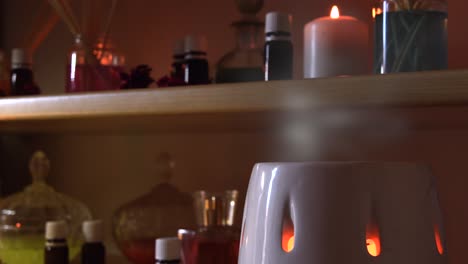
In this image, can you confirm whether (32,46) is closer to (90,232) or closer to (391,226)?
(90,232)

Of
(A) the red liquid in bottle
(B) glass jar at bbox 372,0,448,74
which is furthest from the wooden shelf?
(A) the red liquid in bottle

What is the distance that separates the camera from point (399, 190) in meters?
0.56

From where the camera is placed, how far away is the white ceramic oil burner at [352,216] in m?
0.55

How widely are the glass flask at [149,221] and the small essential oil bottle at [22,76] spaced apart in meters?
0.20

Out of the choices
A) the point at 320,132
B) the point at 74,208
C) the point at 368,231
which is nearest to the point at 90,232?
the point at 74,208

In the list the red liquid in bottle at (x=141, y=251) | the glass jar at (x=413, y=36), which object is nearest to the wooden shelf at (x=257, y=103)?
the glass jar at (x=413, y=36)

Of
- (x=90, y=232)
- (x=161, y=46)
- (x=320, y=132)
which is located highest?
(x=161, y=46)

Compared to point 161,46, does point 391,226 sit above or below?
below

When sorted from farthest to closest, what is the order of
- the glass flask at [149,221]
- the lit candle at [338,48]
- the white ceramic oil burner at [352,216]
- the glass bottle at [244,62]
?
the glass flask at [149,221] → the glass bottle at [244,62] → the lit candle at [338,48] → the white ceramic oil burner at [352,216]

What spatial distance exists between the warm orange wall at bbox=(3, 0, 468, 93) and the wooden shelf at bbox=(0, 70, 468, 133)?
0.51 ft

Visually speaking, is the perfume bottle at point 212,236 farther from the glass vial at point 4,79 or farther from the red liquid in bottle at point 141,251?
the glass vial at point 4,79

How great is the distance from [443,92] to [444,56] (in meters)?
0.08

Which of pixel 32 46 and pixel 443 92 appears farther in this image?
pixel 32 46

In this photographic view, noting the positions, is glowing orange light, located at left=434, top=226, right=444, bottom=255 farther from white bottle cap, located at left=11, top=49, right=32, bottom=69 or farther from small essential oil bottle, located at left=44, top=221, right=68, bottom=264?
white bottle cap, located at left=11, top=49, right=32, bottom=69
